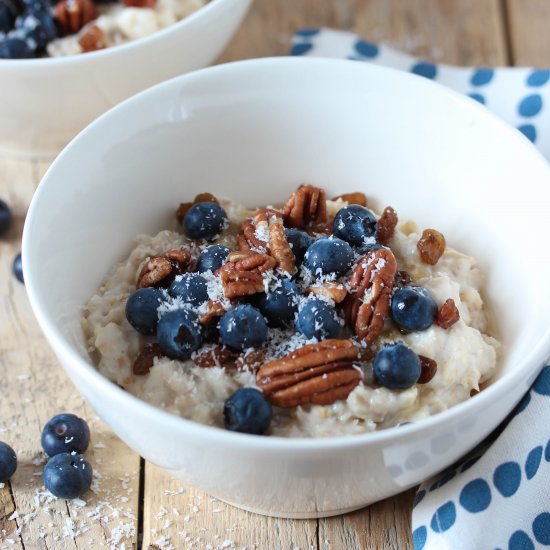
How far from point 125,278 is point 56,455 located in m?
0.40

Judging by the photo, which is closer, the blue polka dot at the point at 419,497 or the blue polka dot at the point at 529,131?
the blue polka dot at the point at 419,497

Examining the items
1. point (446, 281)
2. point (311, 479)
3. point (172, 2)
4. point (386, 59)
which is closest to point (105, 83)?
point (172, 2)

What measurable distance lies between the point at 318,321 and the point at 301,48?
52.7 inches

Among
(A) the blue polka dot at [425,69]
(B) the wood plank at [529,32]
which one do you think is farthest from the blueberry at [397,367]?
(B) the wood plank at [529,32]

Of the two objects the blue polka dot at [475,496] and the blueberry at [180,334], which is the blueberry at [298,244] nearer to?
the blueberry at [180,334]

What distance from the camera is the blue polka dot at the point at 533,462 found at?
174 cm

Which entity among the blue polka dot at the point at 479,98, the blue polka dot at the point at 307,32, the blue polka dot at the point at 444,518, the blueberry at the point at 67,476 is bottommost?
the blueberry at the point at 67,476

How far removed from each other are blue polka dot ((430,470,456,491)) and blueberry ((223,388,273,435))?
1.36ft

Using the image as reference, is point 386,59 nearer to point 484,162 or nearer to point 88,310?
point 484,162

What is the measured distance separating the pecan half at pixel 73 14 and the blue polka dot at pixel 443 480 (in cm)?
164

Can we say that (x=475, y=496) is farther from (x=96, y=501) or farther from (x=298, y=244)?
(x=96, y=501)

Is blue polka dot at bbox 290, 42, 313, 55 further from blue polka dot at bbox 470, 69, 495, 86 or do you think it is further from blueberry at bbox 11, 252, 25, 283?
blueberry at bbox 11, 252, 25, 283

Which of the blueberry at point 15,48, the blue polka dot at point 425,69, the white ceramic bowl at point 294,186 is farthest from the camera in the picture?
the blue polka dot at point 425,69

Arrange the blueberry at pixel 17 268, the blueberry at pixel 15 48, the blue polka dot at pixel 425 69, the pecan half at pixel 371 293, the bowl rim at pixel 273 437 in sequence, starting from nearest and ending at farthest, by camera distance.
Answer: the bowl rim at pixel 273 437
the pecan half at pixel 371 293
the blueberry at pixel 17 268
the blueberry at pixel 15 48
the blue polka dot at pixel 425 69
